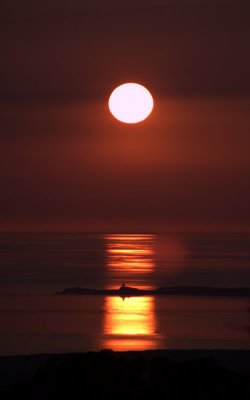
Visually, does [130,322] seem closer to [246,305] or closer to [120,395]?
[246,305]

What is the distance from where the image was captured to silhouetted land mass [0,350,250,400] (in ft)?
40.1

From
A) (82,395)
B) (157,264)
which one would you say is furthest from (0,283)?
(82,395)

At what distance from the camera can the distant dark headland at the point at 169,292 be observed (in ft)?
195

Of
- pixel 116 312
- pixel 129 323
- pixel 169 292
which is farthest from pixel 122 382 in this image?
pixel 169 292

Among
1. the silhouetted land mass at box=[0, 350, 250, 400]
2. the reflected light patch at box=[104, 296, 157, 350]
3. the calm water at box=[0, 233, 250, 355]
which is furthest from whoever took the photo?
the calm water at box=[0, 233, 250, 355]

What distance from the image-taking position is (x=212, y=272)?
81438 mm

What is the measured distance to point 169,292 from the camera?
61.1 metres

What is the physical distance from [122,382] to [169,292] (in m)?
48.9

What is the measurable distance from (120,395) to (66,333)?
26207 mm

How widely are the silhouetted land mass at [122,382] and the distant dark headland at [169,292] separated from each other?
46.4m

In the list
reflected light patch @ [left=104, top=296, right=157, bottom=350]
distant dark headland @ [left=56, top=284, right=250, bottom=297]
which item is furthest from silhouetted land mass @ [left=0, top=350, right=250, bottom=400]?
distant dark headland @ [left=56, top=284, right=250, bottom=297]

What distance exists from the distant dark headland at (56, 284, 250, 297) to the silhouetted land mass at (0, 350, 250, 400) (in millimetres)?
46354

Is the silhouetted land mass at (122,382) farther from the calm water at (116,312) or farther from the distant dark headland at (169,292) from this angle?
the distant dark headland at (169,292)

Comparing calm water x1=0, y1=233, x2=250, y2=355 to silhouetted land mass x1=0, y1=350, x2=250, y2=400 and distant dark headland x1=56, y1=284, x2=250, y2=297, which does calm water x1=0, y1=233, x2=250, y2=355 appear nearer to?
distant dark headland x1=56, y1=284, x2=250, y2=297
